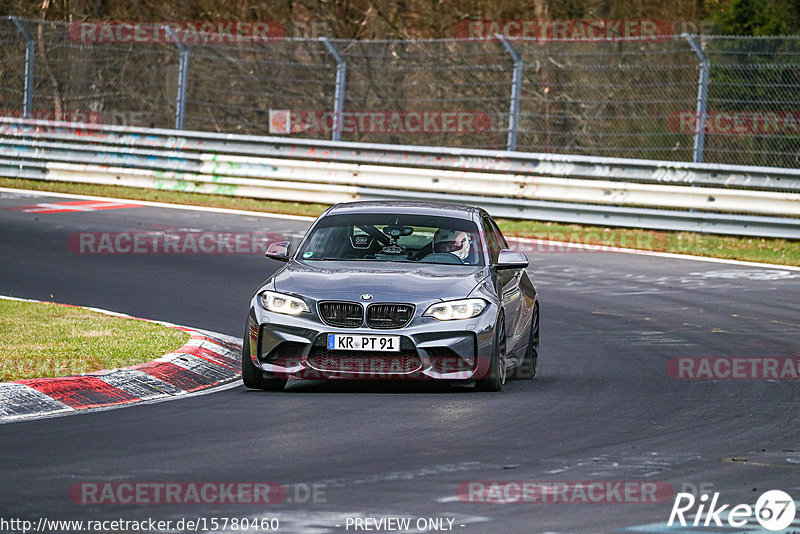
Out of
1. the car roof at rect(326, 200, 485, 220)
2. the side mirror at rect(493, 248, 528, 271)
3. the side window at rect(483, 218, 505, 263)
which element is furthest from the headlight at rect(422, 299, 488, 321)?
the car roof at rect(326, 200, 485, 220)

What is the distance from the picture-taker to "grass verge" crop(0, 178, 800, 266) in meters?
19.0

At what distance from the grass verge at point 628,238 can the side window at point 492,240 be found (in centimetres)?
769

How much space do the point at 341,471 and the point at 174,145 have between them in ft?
61.9

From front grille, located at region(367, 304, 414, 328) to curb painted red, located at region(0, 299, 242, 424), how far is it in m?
1.35

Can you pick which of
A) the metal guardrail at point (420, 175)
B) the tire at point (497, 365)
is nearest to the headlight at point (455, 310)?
the tire at point (497, 365)

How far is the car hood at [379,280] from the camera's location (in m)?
9.65

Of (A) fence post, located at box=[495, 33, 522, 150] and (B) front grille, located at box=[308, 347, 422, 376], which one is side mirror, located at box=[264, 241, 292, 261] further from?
(A) fence post, located at box=[495, 33, 522, 150]

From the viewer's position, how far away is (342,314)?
31.4ft

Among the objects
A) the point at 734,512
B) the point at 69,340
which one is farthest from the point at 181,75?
the point at 734,512

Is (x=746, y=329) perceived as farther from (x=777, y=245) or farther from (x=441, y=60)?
(x=441, y=60)

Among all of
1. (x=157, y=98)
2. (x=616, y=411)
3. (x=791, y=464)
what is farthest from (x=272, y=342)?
(x=157, y=98)

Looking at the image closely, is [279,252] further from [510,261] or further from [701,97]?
[701,97]

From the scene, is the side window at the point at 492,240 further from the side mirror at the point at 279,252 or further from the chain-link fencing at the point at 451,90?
the chain-link fencing at the point at 451,90

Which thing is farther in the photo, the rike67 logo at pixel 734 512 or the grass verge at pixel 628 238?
the grass verge at pixel 628 238
